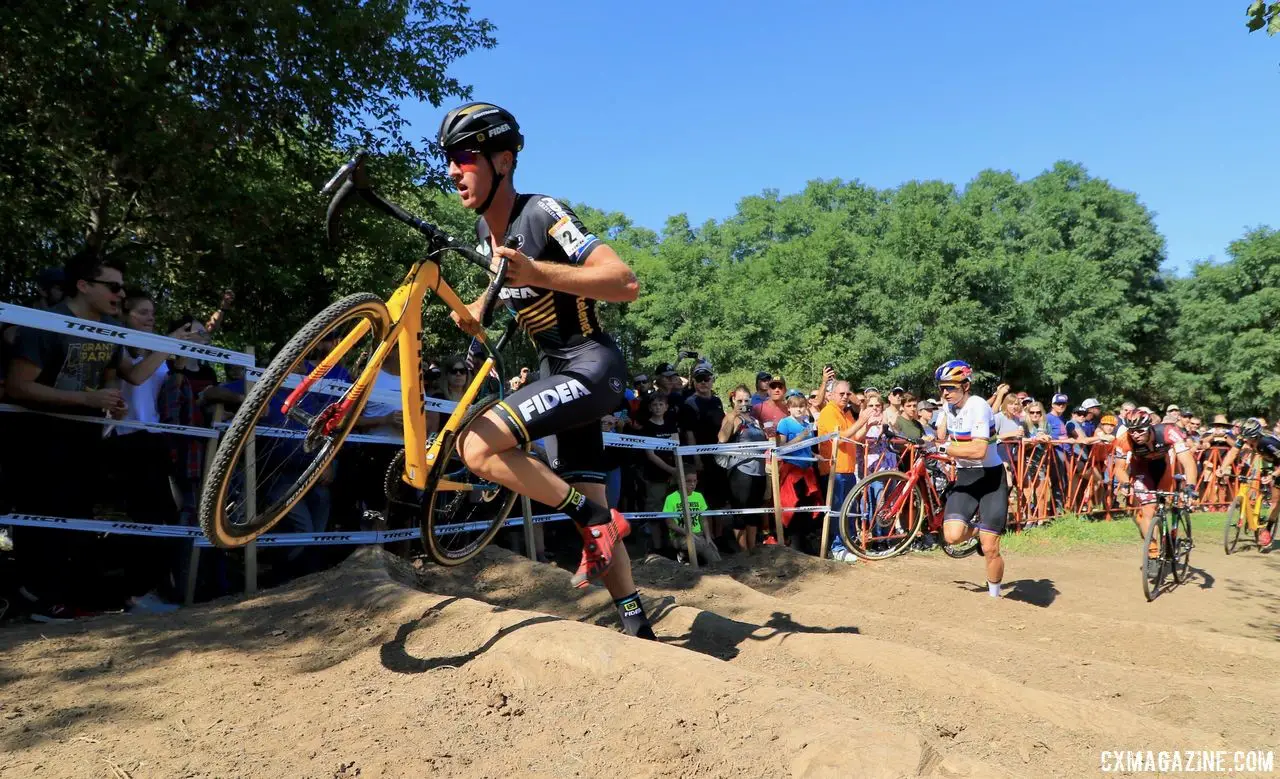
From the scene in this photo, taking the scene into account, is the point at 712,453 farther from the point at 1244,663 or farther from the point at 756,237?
the point at 756,237

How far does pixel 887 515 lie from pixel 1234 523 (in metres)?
8.15

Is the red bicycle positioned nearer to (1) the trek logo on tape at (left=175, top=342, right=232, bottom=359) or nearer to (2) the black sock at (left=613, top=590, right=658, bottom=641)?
(2) the black sock at (left=613, top=590, right=658, bottom=641)

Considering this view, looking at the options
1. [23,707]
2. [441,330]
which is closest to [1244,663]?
[23,707]

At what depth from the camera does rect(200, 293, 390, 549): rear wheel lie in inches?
128

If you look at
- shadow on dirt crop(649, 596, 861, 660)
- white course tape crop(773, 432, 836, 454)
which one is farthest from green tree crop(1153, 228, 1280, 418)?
shadow on dirt crop(649, 596, 861, 660)

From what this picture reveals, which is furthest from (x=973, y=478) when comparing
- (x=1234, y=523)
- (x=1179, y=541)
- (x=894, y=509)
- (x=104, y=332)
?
(x=1234, y=523)

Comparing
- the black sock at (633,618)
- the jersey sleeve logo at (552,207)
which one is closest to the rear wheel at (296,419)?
the jersey sleeve logo at (552,207)

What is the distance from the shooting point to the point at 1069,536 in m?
13.0

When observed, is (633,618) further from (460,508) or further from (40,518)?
(40,518)

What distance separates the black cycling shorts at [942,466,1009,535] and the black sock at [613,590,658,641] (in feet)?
16.3

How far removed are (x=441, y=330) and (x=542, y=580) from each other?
2100 cm

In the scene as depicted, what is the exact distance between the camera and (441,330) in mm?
26188

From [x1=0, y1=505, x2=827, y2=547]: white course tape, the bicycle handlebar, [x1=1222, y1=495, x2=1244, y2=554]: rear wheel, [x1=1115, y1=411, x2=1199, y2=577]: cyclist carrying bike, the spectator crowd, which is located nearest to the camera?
the bicycle handlebar

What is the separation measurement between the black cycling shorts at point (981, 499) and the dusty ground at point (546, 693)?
198cm
